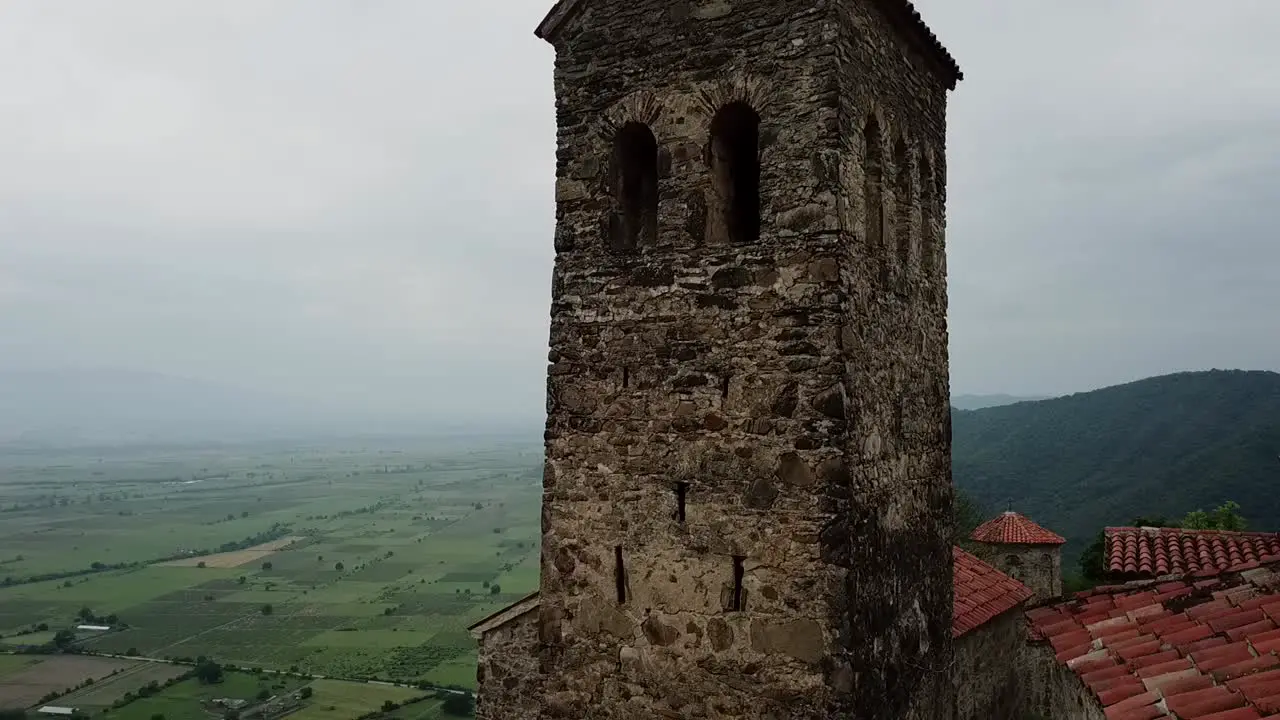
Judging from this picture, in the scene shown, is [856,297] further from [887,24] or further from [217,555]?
[217,555]

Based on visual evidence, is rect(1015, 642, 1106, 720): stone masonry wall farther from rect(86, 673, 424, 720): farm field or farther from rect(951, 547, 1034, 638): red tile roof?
rect(86, 673, 424, 720): farm field

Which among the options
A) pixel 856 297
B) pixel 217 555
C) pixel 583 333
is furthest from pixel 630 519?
pixel 217 555

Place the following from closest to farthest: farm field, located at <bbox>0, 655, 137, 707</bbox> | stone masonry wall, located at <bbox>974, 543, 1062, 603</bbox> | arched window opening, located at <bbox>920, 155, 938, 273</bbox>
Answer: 1. arched window opening, located at <bbox>920, 155, 938, 273</bbox>
2. stone masonry wall, located at <bbox>974, 543, 1062, 603</bbox>
3. farm field, located at <bbox>0, 655, 137, 707</bbox>

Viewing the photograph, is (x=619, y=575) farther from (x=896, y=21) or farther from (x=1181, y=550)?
(x=1181, y=550)

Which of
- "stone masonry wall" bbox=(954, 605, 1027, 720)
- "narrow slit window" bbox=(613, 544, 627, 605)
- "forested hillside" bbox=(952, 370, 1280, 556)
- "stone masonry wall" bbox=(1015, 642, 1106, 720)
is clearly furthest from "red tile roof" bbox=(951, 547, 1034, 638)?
"forested hillside" bbox=(952, 370, 1280, 556)

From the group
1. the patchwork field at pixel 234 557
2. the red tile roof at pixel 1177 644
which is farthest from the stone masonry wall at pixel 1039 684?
the patchwork field at pixel 234 557

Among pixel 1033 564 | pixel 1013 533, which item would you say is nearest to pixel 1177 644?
pixel 1013 533
